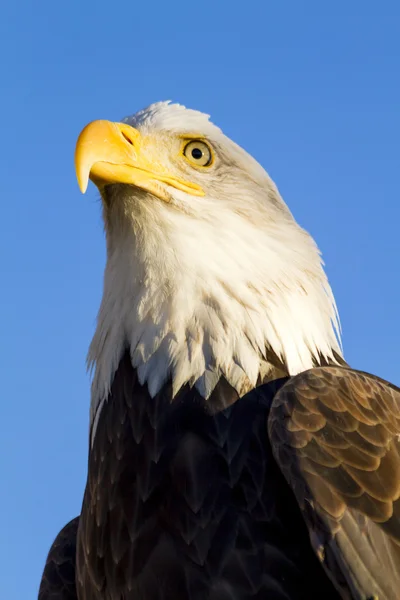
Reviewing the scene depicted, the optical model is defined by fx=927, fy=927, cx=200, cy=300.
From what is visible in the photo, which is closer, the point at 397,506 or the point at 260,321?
the point at 397,506

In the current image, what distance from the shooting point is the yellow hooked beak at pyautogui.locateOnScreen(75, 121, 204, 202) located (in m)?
4.48

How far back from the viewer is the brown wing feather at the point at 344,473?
3766mm

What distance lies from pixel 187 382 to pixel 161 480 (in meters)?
0.53

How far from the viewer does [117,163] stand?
15.1ft

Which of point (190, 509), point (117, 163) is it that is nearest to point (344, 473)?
point (190, 509)

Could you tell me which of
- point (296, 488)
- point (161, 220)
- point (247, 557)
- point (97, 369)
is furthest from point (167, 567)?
point (161, 220)

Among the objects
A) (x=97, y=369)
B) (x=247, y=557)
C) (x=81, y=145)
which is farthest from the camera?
(x=97, y=369)

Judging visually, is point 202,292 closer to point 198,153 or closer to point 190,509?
point 198,153

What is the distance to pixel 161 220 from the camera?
186 inches

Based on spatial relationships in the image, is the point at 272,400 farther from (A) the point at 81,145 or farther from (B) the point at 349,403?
(A) the point at 81,145

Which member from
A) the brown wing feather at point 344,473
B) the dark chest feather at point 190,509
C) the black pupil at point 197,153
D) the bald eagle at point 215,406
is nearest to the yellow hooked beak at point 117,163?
the bald eagle at point 215,406

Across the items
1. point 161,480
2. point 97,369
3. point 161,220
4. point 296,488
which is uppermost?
point 161,220

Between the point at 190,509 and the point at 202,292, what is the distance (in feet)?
3.76

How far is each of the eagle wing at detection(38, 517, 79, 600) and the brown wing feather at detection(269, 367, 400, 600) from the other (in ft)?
5.55
